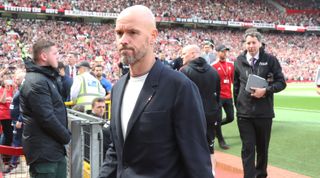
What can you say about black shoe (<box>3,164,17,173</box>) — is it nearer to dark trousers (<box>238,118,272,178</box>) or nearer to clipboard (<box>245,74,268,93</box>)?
dark trousers (<box>238,118,272,178</box>)

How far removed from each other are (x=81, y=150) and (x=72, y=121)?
32cm

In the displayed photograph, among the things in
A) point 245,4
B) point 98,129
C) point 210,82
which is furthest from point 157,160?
point 245,4

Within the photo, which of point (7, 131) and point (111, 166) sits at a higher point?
point (111, 166)

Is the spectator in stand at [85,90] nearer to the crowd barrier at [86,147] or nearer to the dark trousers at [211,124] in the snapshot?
the dark trousers at [211,124]

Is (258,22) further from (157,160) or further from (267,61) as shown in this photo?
(157,160)

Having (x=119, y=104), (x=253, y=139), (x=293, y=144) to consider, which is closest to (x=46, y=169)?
(x=119, y=104)

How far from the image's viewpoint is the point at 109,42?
3841cm

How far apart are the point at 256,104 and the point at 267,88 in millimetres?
255

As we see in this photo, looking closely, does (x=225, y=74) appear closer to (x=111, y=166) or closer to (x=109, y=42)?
(x=111, y=166)

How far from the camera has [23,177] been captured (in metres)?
6.02

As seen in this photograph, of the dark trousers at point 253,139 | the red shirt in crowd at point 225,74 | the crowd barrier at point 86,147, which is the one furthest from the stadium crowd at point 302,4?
the crowd barrier at point 86,147

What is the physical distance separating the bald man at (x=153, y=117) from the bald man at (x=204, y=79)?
142 inches

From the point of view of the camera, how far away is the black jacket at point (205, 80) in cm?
575

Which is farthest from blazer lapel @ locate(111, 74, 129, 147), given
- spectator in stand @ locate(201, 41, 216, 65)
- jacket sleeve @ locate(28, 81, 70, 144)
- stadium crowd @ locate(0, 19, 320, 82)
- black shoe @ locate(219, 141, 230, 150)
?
stadium crowd @ locate(0, 19, 320, 82)
